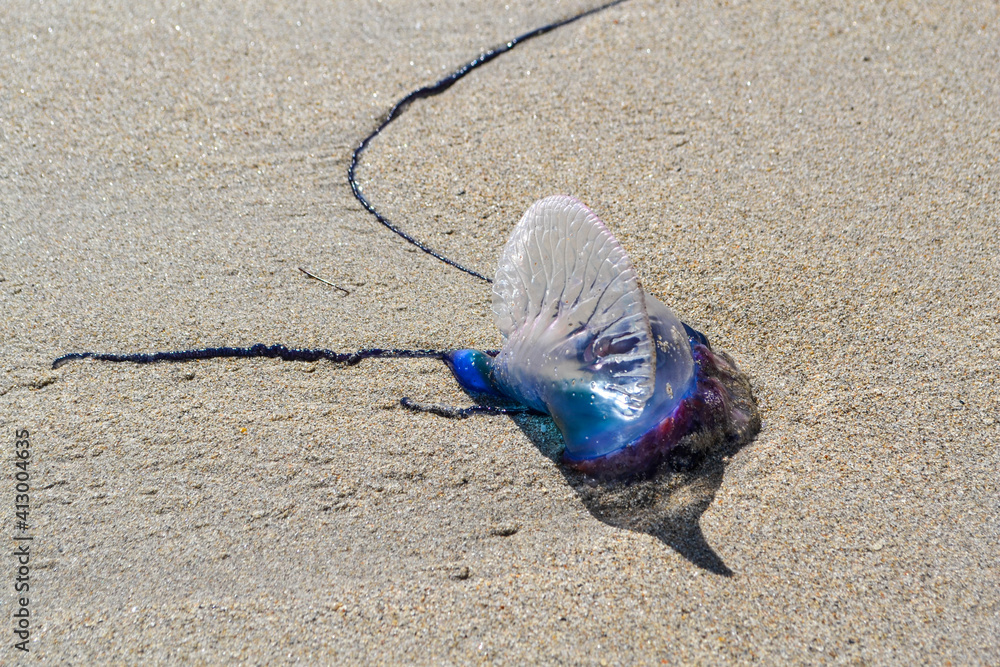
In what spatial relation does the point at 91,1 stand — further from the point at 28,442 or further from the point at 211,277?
the point at 28,442

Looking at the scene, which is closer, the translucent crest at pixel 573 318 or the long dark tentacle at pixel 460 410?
the translucent crest at pixel 573 318

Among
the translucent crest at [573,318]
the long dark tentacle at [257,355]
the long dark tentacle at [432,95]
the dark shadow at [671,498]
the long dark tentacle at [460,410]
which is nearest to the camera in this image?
the translucent crest at [573,318]

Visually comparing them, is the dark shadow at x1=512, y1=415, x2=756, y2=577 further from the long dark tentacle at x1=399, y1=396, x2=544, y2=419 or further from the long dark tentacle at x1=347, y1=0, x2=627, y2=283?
the long dark tentacle at x1=347, y1=0, x2=627, y2=283

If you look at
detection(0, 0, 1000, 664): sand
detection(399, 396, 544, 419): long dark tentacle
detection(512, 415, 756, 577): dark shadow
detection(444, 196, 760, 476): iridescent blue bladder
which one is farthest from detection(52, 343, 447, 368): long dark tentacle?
detection(512, 415, 756, 577): dark shadow

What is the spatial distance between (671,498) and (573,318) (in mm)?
449

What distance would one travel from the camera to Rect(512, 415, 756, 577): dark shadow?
1851 mm

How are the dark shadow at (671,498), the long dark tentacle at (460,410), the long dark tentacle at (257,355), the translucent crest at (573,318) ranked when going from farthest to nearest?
the long dark tentacle at (257,355), the long dark tentacle at (460,410), the dark shadow at (671,498), the translucent crest at (573,318)

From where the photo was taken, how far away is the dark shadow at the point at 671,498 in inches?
72.9

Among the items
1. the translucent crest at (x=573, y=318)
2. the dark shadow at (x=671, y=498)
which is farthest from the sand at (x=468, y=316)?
the translucent crest at (x=573, y=318)

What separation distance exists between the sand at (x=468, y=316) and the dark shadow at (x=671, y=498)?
0.01 meters

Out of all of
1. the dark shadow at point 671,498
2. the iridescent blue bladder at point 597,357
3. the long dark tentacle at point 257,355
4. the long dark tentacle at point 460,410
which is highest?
the iridescent blue bladder at point 597,357

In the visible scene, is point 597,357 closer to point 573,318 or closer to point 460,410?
point 573,318

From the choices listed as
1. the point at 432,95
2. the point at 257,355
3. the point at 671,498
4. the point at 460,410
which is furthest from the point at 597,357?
the point at 432,95

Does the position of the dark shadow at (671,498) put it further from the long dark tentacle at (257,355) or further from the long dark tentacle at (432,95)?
the long dark tentacle at (432,95)
